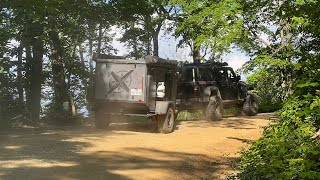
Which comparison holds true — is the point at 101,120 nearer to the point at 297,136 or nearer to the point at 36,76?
the point at 36,76

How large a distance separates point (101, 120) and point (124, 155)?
4749 millimetres

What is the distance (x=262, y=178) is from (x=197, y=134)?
6.70 meters

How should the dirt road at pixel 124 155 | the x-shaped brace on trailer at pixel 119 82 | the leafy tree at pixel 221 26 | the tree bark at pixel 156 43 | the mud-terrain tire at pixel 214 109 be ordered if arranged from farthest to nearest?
1. the tree bark at pixel 156 43
2. the mud-terrain tire at pixel 214 109
3. the x-shaped brace on trailer at pixel 119 82
4. the leafy tree at pixel 221 26
5. the dirt road at pixel 124 155

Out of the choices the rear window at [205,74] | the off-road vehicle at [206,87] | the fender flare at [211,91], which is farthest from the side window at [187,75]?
the fender flare at [211,91]

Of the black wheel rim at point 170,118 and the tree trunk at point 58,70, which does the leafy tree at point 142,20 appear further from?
the black wheel rim at point 170,118

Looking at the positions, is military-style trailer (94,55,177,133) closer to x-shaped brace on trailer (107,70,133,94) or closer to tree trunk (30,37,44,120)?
x-shaped brace on trailer (107,70,133,94)

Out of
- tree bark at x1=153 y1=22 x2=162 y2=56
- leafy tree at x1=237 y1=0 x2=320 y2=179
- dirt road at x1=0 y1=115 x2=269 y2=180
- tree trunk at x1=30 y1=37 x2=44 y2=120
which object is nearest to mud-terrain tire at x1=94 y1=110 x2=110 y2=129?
dirt road at x1=0 y1=115 x2=269 y2=180

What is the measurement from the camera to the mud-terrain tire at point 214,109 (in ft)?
49.5

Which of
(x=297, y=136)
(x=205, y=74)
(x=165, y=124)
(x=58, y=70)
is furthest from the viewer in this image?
(x=58, y=70)

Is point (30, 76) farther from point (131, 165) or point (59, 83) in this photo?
point (131, 165)

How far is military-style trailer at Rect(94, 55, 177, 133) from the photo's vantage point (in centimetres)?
1160

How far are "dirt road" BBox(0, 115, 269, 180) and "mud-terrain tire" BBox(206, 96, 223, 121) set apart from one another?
9.27ft

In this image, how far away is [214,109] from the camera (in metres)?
15.1

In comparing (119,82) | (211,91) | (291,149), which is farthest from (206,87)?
(291,149)
